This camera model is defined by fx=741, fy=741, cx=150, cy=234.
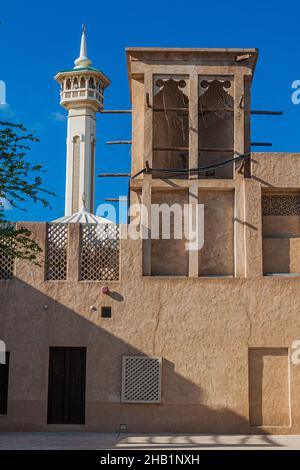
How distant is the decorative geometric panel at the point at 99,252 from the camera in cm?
1471

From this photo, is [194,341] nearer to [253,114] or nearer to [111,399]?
[111,399]

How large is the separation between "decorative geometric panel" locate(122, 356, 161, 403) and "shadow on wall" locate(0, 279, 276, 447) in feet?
0.38

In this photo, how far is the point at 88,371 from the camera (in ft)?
46.5

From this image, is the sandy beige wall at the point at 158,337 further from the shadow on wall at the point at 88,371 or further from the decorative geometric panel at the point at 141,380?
the decorative geometric panel at the point at 141,380

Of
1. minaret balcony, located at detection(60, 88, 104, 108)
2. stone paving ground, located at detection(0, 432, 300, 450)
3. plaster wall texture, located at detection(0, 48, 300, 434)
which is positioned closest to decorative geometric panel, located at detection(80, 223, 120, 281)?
plaster wall texture, located at detection(0, 48, 300, 434)

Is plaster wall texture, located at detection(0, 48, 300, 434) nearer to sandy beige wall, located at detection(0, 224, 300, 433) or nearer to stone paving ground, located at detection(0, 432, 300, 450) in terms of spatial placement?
sandy beige wall, located at detection(0, 224, 300, 433)

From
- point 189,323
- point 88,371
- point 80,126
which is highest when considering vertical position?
point 80,126

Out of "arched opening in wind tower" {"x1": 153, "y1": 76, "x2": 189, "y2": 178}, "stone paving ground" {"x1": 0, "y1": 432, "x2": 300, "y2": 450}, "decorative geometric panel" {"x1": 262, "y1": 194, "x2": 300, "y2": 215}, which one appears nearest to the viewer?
"stone paving ground" {"x1": 0, "y1": 432, "x2": 300, "y2": 450}

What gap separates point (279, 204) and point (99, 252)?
380cm

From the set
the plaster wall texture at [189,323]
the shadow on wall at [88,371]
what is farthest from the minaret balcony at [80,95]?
the shadow on wall at [88,371]

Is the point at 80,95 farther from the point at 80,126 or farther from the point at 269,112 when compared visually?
the point at 269,112

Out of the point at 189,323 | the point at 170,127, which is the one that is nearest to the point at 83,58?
the point at 170,127

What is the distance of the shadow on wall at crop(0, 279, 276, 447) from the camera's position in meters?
14.0

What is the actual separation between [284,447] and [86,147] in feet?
82.6
